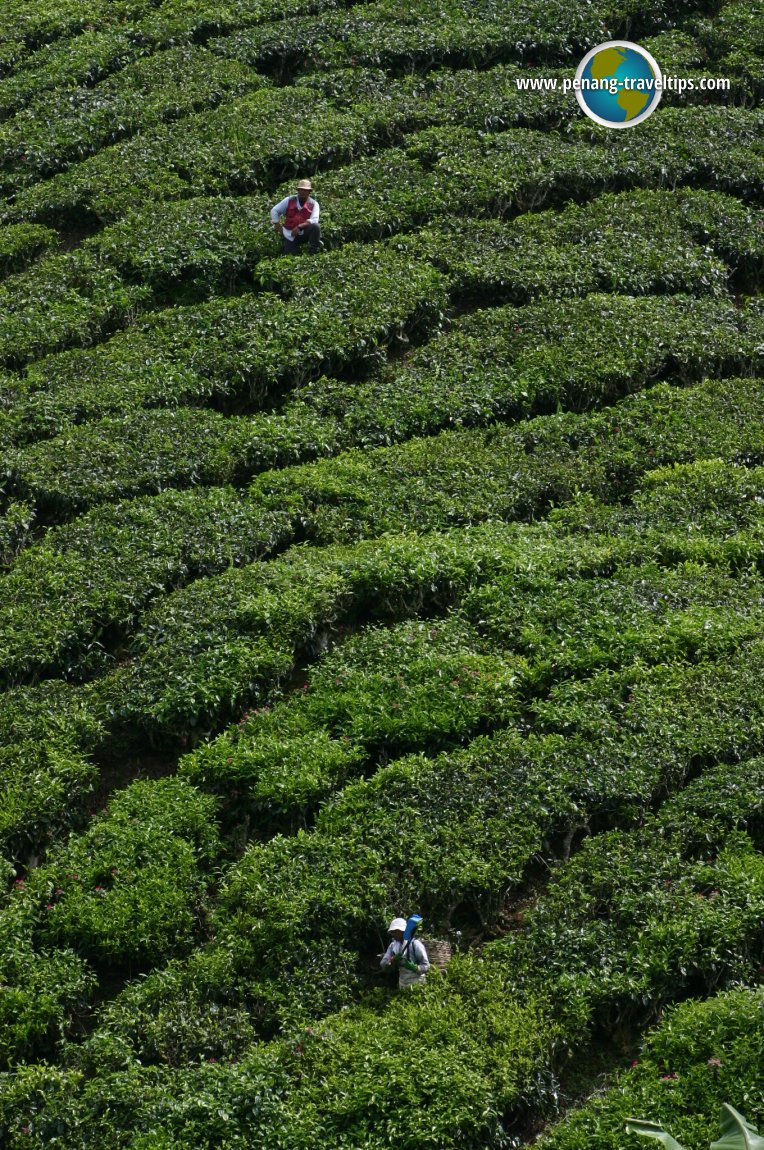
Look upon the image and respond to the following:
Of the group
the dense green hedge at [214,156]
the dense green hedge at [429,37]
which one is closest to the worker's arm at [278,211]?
the dense green hedge at [214,156]

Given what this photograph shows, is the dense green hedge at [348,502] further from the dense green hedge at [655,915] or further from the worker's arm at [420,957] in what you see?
the worker's arm at [420,957]

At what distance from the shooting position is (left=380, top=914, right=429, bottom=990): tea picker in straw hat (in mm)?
14750

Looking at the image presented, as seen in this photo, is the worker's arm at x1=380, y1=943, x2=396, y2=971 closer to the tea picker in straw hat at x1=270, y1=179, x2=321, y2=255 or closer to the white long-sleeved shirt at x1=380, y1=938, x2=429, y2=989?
the white long-sleeved shirt at x1=380, y1=938, x2=429, y2=989

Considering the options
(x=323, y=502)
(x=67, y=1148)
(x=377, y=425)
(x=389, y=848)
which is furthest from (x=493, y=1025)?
(x=377, y=425)

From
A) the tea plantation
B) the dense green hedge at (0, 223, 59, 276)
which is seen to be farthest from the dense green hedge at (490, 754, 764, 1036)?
the dense green hedge at (0, 223, 59, 276)

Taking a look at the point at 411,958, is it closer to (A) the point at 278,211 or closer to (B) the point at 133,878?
(B) the point at 133,878

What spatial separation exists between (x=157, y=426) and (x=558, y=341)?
22.0ft

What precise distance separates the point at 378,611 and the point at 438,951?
5.53m

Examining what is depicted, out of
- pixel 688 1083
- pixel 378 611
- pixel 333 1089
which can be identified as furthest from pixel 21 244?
pixel 688 1083

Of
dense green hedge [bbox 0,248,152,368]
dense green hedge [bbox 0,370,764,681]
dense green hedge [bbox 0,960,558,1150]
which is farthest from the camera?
dense green hedge [bbox 0,248,152,368]

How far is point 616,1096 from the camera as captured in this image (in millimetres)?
13469

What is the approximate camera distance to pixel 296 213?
26.3 m

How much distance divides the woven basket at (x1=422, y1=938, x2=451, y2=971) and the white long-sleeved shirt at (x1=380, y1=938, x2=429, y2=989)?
11.3 inches

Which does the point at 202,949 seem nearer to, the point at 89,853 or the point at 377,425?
the point at 89,853
